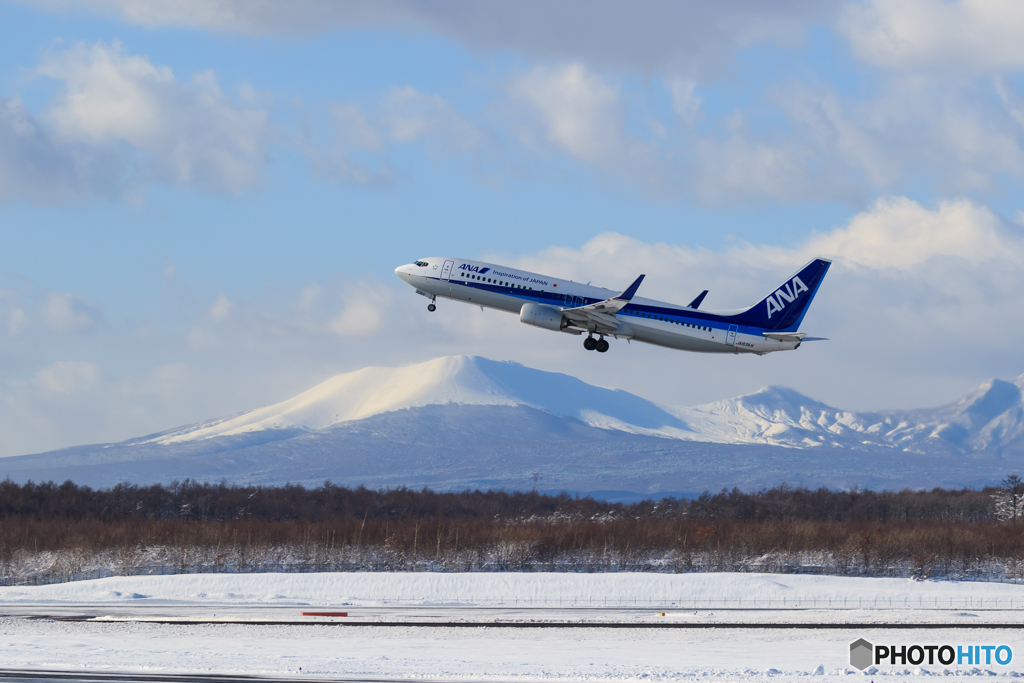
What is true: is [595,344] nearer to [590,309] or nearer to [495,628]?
[590,309]

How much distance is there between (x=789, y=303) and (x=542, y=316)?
65.2 feet

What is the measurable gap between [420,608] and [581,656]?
21.0 m

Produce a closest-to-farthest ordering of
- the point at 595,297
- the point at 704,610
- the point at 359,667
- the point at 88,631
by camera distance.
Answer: the point at 359,667
the point at 88,631
the point at 704,610
the point at 595,297

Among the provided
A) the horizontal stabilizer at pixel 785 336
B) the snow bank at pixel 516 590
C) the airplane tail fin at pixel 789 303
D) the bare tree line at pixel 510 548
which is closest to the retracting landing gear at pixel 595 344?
the airplane tail fin at pixel 789 303

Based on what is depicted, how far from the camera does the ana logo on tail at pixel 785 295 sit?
8206 cm

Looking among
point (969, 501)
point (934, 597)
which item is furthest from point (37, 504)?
point (969, 501)

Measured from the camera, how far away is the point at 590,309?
74250 millimetres

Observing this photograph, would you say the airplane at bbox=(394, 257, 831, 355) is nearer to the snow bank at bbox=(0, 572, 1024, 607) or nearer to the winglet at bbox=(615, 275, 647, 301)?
the winglet at bbox=(615, 275, 647, 301)

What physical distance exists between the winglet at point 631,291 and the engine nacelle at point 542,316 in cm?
408

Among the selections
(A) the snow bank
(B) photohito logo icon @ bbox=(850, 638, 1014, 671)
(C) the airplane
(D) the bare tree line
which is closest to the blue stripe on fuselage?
(C) the airplane

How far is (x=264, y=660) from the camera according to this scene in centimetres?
4347

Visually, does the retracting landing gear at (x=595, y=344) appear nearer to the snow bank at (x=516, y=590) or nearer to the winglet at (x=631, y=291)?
the winglet at (x=631, y=291)

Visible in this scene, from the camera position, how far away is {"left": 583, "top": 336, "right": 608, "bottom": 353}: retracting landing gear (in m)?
75.6

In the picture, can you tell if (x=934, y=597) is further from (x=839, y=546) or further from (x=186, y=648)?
(x=186, y=648)
